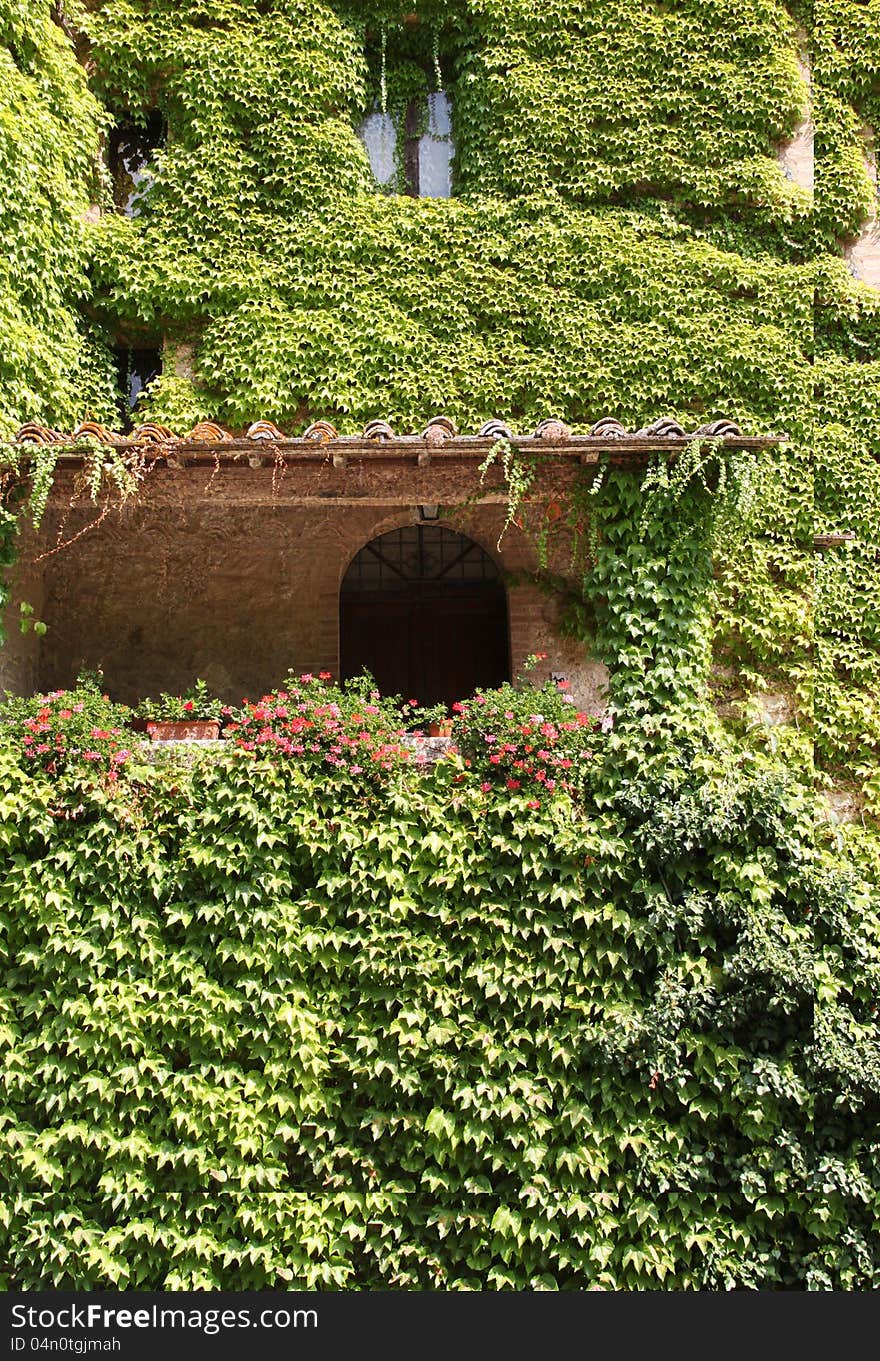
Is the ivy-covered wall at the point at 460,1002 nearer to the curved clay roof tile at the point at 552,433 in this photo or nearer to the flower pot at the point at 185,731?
the curved clay roof tile at the point at 552,433

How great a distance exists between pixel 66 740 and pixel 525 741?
2875 mm

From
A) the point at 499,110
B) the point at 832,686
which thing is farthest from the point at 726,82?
the point at 832,686

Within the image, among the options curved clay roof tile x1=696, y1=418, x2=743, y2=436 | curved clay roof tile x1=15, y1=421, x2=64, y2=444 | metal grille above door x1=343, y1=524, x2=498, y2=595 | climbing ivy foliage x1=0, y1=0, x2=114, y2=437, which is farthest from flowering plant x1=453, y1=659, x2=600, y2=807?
metal grille above door x1=343, y1=524, x2=498, y2=595

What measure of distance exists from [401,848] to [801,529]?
206 inches

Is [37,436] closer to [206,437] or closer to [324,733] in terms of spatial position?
[206,437]

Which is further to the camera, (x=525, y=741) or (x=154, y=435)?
(x=154, y=435)

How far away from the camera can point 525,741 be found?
7383mm

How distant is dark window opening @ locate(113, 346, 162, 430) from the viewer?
1077 cm

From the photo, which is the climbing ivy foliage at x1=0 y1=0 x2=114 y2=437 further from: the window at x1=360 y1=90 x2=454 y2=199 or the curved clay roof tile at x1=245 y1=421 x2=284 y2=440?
the window at x1=360 y1=90 x2=454 y2=199

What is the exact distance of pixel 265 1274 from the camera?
6707mm

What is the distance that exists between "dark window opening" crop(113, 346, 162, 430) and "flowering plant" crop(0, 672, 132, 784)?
418 centimetres

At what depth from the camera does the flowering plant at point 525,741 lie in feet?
24.1

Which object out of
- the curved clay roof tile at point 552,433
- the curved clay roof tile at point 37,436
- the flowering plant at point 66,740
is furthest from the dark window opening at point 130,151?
the flowering plant at point 66,740

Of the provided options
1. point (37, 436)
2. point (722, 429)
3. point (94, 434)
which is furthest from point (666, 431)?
point (37, 436)
